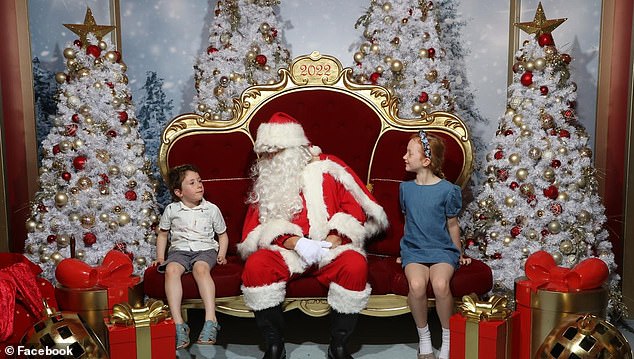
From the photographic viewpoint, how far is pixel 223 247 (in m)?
4.59

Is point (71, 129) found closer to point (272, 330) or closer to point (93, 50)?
point (93, 50)

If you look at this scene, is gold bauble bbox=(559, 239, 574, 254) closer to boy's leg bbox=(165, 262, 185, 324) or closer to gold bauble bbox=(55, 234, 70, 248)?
boy's leg bbox=(165, 262, 185, 324)

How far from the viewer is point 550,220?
4930 mm

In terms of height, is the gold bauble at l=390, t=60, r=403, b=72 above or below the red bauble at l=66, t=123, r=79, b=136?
above

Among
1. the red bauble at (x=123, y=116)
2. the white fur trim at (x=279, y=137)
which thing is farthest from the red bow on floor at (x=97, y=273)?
the red bauble at (x=123, y=116)

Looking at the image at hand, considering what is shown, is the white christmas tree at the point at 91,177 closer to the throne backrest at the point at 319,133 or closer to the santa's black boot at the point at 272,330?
the throne backrest at the point at 319,133

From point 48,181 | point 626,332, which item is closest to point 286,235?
point 48,181

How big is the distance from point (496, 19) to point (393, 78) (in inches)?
47.2

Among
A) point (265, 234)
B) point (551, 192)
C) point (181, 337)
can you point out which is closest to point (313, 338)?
point (265, 234)

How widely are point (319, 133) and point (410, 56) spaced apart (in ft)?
4.35

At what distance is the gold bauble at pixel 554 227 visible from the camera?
4.88 meters

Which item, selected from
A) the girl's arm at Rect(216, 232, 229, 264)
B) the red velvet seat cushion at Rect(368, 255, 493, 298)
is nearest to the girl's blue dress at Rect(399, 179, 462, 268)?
the red velvet seat cushion at Rect(368, 255, 493, 298)

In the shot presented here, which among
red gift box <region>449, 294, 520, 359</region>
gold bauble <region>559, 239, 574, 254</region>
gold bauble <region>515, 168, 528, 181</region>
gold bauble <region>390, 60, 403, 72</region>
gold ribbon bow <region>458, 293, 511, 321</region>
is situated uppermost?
gold bauble <region>390, 60, 403, 72</region>

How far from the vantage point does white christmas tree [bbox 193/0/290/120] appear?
19.5ft
